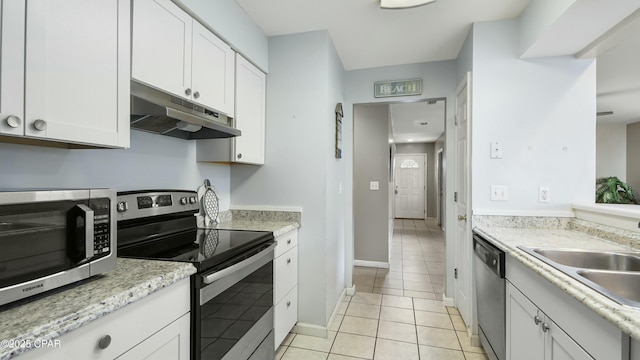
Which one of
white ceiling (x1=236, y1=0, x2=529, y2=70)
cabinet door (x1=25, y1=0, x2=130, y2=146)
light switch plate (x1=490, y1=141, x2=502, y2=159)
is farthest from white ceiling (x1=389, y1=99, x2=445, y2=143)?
cabinet door (x1=25, y1=0, x2=130, y2=146)

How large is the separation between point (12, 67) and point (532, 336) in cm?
218

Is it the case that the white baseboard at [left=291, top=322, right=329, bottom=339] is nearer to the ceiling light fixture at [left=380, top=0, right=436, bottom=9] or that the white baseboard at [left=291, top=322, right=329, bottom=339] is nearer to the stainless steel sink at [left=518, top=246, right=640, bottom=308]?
the stainless steel sink at [left=518, top=246, right=640, bottom=308]

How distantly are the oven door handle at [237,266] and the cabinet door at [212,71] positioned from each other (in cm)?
95

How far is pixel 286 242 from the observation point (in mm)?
2059

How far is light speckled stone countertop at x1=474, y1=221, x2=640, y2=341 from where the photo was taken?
29.1 inches

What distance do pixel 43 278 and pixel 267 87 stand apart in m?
1.94

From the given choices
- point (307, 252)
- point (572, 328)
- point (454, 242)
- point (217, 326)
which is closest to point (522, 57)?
point (454, 242)

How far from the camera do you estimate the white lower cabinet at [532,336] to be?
1007mm

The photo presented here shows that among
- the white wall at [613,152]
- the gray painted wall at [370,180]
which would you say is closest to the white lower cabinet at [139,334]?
the gray painted wall at [370,180]

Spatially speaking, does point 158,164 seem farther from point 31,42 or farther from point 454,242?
point 454,242

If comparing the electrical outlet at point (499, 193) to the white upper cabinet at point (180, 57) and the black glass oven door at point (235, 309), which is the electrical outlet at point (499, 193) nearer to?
the black glass oven door at point (235, 309)

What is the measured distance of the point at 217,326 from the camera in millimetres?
1229

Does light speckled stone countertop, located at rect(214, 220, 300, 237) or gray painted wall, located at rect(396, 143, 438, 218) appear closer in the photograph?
light speckled stone countertop, located at rect(214, 220, 300, 237)

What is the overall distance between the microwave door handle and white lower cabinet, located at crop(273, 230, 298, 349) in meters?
1.14
